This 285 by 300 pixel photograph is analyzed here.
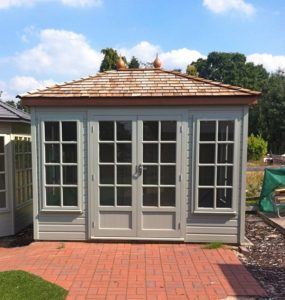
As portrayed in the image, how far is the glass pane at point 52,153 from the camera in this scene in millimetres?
6707

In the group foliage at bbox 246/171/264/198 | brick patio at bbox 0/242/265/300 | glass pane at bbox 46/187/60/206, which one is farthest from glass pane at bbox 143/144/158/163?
foliage at bbox 246/171/264/198

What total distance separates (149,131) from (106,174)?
1.09m

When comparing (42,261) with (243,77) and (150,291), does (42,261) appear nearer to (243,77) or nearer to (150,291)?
(150,291)

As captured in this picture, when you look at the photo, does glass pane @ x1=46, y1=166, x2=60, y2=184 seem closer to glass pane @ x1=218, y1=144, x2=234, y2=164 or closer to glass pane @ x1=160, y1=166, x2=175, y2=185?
glass pane @ x1=160, y1=166, x2=175, y2=185

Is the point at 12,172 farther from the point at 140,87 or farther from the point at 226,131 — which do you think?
the point at 226,131

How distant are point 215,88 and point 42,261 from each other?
4.07 m

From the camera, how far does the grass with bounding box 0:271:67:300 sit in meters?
4.44

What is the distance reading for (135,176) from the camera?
21.6 ft

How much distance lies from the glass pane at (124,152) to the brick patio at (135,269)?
1.52 m

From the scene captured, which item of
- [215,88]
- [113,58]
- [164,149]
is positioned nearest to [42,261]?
[164,149]

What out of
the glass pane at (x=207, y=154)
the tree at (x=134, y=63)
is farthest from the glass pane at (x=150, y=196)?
the tree at (x=134, y=63)

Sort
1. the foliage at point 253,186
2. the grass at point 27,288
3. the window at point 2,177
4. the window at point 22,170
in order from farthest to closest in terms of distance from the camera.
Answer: the foliage at point 253,186 < the window at point 22,170 < the window at point 2,177 < the grass at point 27,288

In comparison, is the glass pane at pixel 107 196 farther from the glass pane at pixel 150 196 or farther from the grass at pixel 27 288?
the grass at pixel 27 288

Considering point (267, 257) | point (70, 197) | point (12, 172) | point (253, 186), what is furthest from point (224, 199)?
point (253, 186)
